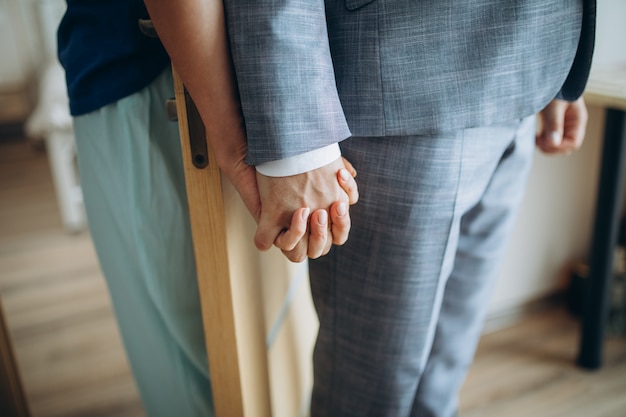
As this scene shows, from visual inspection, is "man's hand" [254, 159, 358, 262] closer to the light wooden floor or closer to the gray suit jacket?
the gray suit jacket

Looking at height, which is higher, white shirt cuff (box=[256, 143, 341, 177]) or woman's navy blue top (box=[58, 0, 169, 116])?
woman's navy blue top (box=[58, 0, 169, 116])

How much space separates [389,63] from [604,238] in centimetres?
94

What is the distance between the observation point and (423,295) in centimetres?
65

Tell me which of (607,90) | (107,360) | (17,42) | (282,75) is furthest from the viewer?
(17,42)

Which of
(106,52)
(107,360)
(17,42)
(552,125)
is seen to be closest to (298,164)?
(106,52)

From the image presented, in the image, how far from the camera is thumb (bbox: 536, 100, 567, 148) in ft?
2.68

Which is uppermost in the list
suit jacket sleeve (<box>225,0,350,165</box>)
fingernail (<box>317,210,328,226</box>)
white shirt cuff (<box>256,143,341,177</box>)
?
suit jacket sleeve (<box>225,0,350,165</box>)

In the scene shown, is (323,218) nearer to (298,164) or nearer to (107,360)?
(298,164)

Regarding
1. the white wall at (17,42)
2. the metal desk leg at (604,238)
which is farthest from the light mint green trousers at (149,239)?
the white wall at (17,42)

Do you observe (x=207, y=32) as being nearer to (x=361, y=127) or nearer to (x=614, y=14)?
(x=361, y=127)

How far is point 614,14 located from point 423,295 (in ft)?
3.63

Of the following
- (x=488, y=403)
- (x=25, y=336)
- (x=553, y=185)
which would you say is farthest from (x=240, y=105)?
(x=25, y=336)

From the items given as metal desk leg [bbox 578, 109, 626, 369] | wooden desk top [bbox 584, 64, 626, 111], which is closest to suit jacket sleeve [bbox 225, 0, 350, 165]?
wooden desk top [bbox 584, 64, 626, 111]

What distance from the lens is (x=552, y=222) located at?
1.50m
